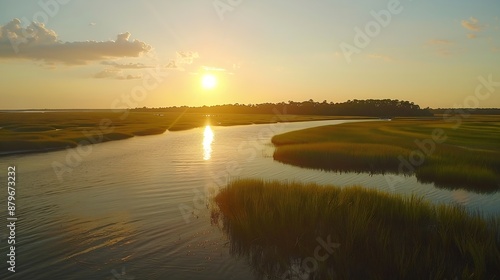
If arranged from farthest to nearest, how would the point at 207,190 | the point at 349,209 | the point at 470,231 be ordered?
the point at 207,190, the point at 349,209, the point at 470,231

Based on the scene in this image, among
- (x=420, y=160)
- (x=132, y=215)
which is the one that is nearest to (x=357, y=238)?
(x=132, y=215)

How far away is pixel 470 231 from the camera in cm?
1052

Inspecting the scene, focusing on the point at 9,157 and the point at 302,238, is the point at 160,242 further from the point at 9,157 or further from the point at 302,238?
the point at 9,157

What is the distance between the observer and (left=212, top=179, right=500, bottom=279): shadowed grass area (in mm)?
8875

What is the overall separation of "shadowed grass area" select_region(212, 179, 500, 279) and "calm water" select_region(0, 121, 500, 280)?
3.49 feet

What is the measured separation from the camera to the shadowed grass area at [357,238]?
Result: 8.88m

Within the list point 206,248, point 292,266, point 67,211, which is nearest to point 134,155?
point 67,211

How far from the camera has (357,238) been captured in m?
10.3

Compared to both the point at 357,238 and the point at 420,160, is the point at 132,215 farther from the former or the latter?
the point at 420,160

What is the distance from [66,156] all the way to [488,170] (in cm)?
3616

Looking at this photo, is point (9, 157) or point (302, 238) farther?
point (9, 157)

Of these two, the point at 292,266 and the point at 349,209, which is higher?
the point at 349,209

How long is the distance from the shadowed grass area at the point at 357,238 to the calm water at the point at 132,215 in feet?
3.49

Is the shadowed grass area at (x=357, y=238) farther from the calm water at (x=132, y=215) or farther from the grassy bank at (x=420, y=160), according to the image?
the grassy bank at (x=420, y=160)
